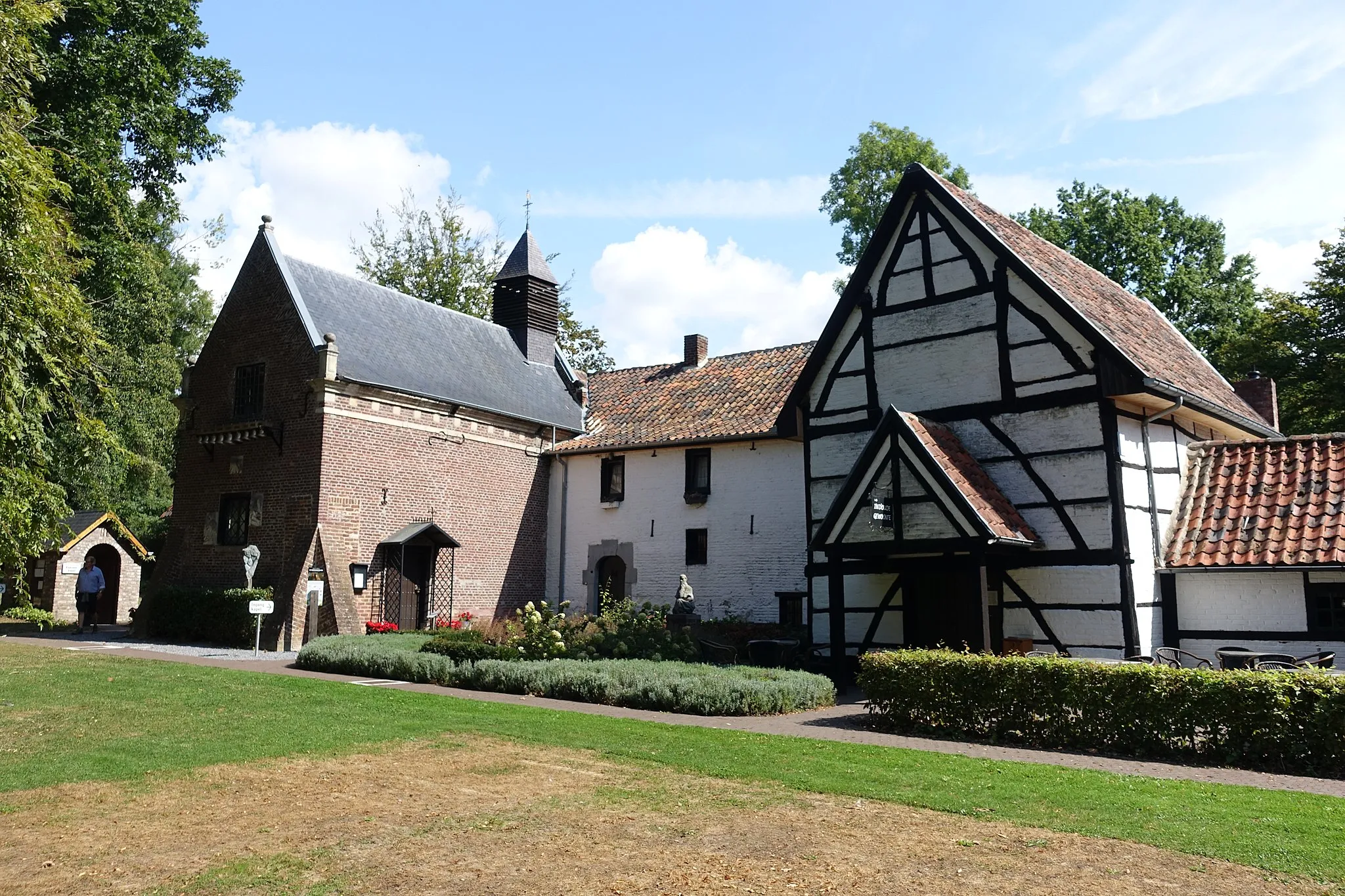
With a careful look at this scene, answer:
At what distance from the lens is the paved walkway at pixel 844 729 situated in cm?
900

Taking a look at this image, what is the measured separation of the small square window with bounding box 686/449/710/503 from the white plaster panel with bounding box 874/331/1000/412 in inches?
250

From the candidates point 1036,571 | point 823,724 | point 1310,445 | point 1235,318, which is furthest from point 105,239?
point 1235,318

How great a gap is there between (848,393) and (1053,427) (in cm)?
392

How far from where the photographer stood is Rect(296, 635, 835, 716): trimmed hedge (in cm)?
1284

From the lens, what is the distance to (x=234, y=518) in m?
23.1

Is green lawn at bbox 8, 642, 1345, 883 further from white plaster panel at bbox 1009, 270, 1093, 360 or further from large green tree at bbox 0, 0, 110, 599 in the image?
white plaster panel at bbox 1009, 270, 1093, 360

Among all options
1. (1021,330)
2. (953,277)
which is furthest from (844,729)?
(953,277)

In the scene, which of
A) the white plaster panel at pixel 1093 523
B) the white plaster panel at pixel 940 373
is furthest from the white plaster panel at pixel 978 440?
the white plaster panel at pixel 1093 523

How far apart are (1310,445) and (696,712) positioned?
36.5 ft

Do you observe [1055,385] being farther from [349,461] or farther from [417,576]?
[417,576]

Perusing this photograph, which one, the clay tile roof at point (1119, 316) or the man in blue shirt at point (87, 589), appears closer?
the clay tile roof at point (1119, 316)

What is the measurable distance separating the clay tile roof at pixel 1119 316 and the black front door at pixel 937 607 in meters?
4.52

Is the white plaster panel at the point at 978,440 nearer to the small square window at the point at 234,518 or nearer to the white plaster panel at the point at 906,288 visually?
the white plaster panel at the point at 906,288

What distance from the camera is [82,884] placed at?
541cm
